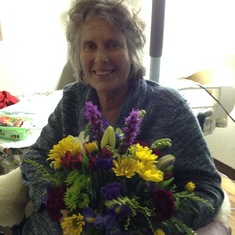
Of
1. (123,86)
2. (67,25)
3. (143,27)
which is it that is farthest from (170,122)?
(67,25)

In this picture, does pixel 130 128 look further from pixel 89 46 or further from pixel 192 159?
pixel 89 46

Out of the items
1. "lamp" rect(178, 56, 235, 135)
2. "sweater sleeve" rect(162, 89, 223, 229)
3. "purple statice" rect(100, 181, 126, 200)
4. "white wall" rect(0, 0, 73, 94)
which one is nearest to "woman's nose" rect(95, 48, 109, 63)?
"sweater sleeve" rect(162, 89, 223, 229)

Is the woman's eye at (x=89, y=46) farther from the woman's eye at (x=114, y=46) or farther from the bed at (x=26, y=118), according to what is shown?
the bed at (x=26, y=118)

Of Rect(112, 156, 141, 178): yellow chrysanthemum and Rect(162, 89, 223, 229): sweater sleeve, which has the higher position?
Rect(112, 156, 141, 178): yellow chrysanthemum

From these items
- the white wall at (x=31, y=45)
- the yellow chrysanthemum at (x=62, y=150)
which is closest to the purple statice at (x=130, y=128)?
the yellow chrysanthemum at (x=62, y=150)

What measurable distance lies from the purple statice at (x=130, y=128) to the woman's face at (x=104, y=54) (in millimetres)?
431

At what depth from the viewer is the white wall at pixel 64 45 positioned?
2.19 m

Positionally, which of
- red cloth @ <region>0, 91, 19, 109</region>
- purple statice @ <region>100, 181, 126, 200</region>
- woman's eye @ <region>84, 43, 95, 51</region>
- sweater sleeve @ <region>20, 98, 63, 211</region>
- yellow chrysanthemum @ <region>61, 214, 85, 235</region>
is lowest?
red cloth @ <region>0, 91, 19, 109</region>

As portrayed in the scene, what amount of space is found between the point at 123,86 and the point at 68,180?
1.76 feet

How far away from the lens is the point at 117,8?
105 centimetres

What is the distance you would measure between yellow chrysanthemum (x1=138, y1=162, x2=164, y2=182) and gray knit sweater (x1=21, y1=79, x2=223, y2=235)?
28cm

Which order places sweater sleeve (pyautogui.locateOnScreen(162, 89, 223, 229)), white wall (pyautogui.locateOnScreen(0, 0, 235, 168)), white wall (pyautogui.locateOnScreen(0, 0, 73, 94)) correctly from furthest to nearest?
1. white wall (pyautogui.locateOnScreen(0, 0, 73, 94))
2. white wall (pyautogui.locateOnScreen(0, 0, 235, 168))
3. sweater sleeve (pyautogui.locateOnScreen(162, 89, 223, 229))

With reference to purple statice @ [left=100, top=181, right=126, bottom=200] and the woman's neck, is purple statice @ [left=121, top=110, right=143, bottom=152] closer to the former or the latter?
purple statice @ [left=100, top=181, right=126, bottom=200]

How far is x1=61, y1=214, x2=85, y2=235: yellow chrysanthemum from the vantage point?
0.65 meters
